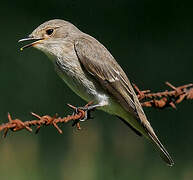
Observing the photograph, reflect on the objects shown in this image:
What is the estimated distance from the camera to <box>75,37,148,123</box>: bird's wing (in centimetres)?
576

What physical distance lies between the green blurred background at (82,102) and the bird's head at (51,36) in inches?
44.8

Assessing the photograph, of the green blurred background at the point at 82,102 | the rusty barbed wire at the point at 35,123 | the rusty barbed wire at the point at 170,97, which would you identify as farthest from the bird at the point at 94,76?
the green blurred background at the point at 82,102

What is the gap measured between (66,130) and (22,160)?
1.20 metres

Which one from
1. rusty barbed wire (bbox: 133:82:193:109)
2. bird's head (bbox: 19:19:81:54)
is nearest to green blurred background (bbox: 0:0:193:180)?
bird's head (bbox: 19:19:81:54)

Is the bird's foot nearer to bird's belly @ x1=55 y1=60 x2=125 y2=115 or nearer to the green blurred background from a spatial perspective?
bird's belly @ x1=55 y1=60 x2=125 y2=115

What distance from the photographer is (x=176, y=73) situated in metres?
9.99

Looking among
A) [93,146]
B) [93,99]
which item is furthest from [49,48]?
[93,146]

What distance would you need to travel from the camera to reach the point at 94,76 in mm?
5832

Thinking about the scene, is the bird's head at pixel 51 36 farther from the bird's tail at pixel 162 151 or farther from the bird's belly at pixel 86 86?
the bird's tail at pixel 162 151

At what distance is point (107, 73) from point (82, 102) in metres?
3.26

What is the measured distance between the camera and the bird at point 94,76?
5.76 m

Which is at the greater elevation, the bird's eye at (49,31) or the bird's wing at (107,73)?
the bird's eye at (49,31)

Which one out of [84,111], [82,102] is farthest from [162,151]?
[82,102]

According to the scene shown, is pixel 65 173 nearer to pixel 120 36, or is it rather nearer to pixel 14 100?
pixel 14 100
